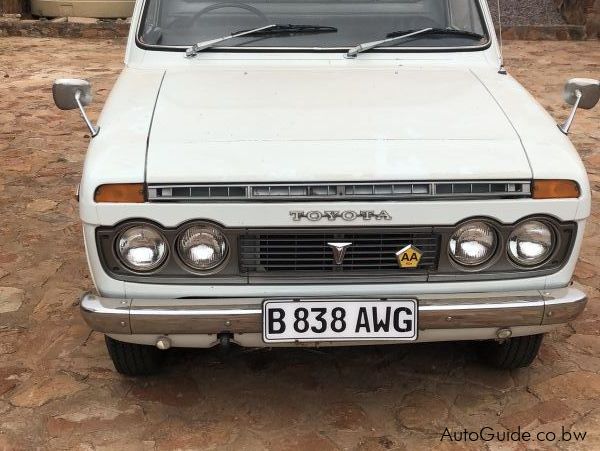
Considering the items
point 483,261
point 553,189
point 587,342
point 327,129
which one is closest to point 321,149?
point 327,129

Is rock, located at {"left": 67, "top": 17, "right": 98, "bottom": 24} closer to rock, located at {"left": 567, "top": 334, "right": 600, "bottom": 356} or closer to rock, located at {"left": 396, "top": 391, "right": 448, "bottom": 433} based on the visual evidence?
rock, located at {"left": 567, "top": 334, "right": 600, "bottom": 356}

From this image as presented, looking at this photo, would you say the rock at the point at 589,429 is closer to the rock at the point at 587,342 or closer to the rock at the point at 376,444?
the rock at the point at 587,342

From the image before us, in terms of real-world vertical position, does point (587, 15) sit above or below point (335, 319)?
below

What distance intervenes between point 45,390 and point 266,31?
6.31 feet

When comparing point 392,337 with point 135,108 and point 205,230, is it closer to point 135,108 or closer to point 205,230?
point 205,230

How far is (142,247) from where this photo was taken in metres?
2.61

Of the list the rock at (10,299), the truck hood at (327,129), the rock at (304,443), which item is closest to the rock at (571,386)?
the rock at (304,443)

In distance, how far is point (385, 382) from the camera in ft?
10.8

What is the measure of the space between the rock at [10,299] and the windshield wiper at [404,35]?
7.14 ft

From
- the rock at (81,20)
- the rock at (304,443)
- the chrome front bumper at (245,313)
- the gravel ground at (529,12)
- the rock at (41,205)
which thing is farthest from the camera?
the gravel ground at (529,12)

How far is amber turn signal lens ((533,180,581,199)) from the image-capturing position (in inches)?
102

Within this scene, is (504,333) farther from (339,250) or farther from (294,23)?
(294,23)

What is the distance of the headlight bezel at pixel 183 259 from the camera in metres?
2.56

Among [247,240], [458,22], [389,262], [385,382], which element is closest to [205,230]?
[247,240]
